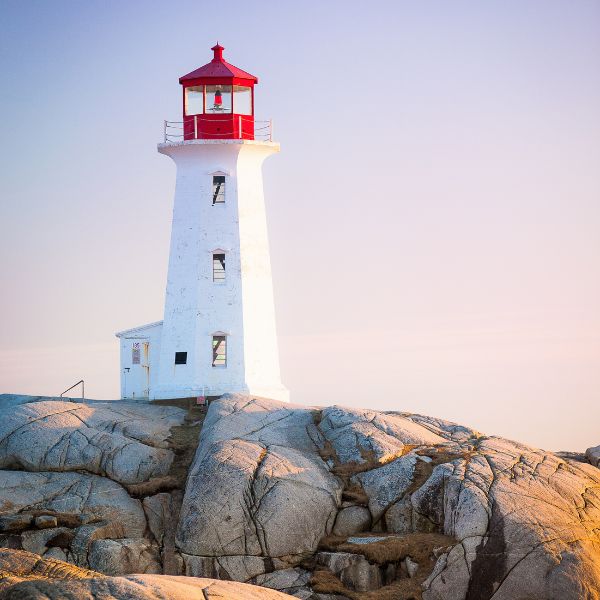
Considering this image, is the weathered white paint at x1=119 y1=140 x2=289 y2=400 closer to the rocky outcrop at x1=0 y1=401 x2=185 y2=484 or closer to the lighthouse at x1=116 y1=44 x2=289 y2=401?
the lighthouse at x1=116 y1=44 x2=289 y2=401

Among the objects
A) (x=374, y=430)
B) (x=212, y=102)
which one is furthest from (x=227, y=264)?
(x=374, y=430)

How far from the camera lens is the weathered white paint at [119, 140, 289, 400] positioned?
4284 centimetres

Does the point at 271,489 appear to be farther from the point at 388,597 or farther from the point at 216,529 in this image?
the point at 388,597

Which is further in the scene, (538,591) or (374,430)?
(374,430)

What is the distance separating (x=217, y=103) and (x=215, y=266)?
6.64 meters

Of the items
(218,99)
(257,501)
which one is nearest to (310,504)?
(257,501)

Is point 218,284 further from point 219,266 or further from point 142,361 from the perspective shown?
point 142,361

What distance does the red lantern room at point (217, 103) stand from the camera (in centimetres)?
4378

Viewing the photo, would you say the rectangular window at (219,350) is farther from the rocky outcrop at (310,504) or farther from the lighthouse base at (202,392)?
the rocky outcrop at (310,504)

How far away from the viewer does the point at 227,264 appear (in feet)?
141

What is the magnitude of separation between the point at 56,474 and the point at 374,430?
10095 mm

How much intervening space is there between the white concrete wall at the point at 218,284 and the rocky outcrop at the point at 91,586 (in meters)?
20.0

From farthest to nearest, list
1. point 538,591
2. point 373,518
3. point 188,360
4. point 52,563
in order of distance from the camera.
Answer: point 188,360
point 373,518
point 538,591
point 52,563

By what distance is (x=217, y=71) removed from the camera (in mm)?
44094
